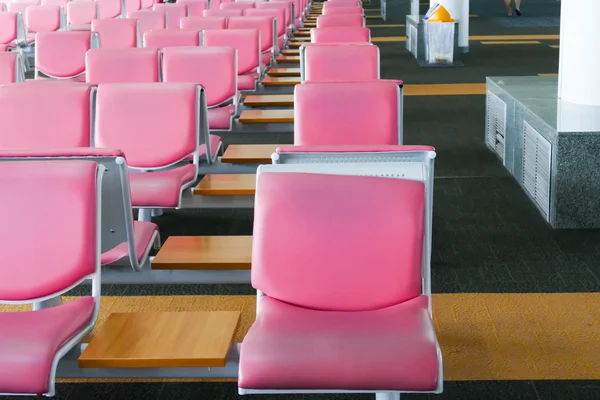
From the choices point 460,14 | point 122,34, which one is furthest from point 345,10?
point 122,34

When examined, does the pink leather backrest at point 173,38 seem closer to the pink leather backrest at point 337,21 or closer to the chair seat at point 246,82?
the chair seat at point 246,82

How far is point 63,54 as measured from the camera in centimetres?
728

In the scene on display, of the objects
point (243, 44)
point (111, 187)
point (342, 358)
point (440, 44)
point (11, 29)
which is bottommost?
point (342, 358)

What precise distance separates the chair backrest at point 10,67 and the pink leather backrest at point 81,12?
6.30 m

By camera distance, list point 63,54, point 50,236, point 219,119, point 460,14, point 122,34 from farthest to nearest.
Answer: point 460,14 → point 122,34 → point 63,54 → point 219,119 → point 50,236

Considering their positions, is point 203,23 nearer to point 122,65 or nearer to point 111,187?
point 122,65

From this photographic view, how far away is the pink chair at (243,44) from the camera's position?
7246 mm

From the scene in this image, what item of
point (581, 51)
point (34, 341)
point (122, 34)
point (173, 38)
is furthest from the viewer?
point (122, 34)

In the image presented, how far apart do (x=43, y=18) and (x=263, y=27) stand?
10.9 ft

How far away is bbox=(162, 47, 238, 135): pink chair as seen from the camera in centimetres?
564

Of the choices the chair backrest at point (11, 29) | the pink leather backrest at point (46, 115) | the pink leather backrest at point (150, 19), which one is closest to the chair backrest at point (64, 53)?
the chair backrest at point (11, 29)

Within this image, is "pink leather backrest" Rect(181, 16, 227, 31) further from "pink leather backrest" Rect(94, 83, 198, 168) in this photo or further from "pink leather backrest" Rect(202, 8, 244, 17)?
→ "pink leather backrest" Rect(94, 83, 198, 168)

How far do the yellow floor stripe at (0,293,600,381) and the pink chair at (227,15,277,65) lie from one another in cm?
533

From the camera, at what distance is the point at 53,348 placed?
2326 mm
